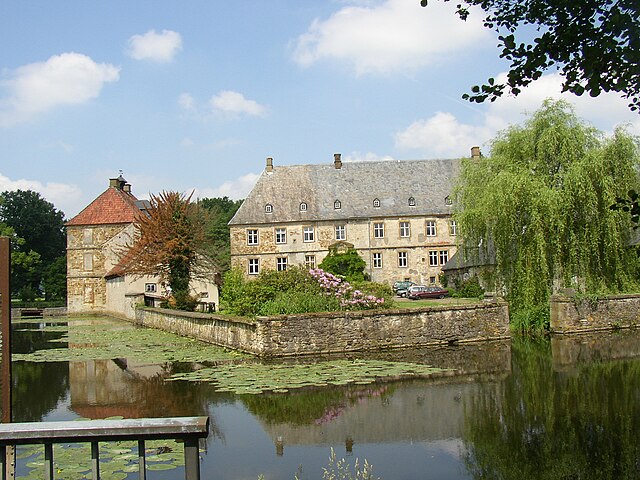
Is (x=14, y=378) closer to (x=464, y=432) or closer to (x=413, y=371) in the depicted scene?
(x=413, y=371)

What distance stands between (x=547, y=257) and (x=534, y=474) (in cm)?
1576

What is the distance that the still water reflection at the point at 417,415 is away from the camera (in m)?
6.89

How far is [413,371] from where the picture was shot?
13219 millimetres

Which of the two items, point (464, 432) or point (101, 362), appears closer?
point (464, 432)

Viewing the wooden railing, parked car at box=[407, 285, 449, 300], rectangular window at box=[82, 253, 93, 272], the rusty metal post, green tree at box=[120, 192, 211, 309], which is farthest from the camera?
rectangular window at box=[82, 253, 93, 272]

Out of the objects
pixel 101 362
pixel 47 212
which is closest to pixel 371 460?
pixel 101 362

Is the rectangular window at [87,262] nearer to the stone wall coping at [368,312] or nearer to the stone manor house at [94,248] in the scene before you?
the stone manor house at [94,248]

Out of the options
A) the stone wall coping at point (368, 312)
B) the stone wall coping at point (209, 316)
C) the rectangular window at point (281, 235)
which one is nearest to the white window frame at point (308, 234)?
the rectangular window at point (281, 235)

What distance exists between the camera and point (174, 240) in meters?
28.6

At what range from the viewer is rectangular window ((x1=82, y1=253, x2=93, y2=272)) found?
49.0 metres

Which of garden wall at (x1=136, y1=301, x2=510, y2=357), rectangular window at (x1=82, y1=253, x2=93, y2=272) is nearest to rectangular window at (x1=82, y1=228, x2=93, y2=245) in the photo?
rectangular window at (x1=82, y1=253, x2=93, y2=272)

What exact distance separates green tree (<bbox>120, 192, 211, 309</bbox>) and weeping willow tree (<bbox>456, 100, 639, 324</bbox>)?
12.5 m

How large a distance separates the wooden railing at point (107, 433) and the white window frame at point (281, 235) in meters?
43.9

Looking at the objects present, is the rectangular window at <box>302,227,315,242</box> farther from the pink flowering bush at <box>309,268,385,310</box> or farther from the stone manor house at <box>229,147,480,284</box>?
the pink flowering bush at <box>309,268,385,310</box>
